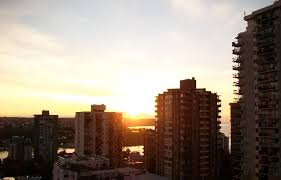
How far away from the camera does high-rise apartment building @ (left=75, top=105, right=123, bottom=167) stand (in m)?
90.4

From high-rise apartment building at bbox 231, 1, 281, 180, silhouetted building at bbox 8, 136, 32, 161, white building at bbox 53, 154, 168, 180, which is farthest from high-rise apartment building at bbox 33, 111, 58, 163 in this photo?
high-rise apartment building at bbox 231, 1, 281, 180

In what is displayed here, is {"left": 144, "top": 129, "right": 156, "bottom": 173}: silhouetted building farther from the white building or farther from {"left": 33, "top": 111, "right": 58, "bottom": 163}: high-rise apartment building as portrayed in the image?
{"left": 33, "top": 111, "right": 58, "bottom": 163}: high-rise apartment building

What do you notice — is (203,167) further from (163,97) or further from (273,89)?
(273,89)

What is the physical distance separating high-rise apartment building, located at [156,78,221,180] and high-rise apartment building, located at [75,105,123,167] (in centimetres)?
1608

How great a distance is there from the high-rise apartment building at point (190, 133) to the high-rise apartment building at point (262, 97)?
57.1ft

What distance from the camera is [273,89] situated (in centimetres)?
5109

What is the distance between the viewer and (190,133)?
2968 inches

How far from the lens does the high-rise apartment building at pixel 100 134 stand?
9044cm

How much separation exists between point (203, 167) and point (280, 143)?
28.1 m

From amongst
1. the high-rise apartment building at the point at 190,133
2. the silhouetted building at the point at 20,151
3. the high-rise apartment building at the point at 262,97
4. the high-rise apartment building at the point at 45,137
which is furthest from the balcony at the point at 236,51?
the silhouetted building at the point at 20,151

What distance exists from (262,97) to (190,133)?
25086mm

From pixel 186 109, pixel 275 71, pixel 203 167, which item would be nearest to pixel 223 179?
pixel 203 167

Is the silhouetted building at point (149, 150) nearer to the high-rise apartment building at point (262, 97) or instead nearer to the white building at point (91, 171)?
the white building at point (91, 171)

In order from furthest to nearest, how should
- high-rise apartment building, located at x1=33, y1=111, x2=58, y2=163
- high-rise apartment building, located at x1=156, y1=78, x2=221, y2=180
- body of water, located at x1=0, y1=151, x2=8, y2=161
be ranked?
body of water, located at x1=0, y1=151, x2=8, y2=161 → high-rise apartment building, located at x1=33, y1=111, x2=58, y2=163 → high-rise apartment building, located at x1=156, y1=78, x2=221, y2=180
